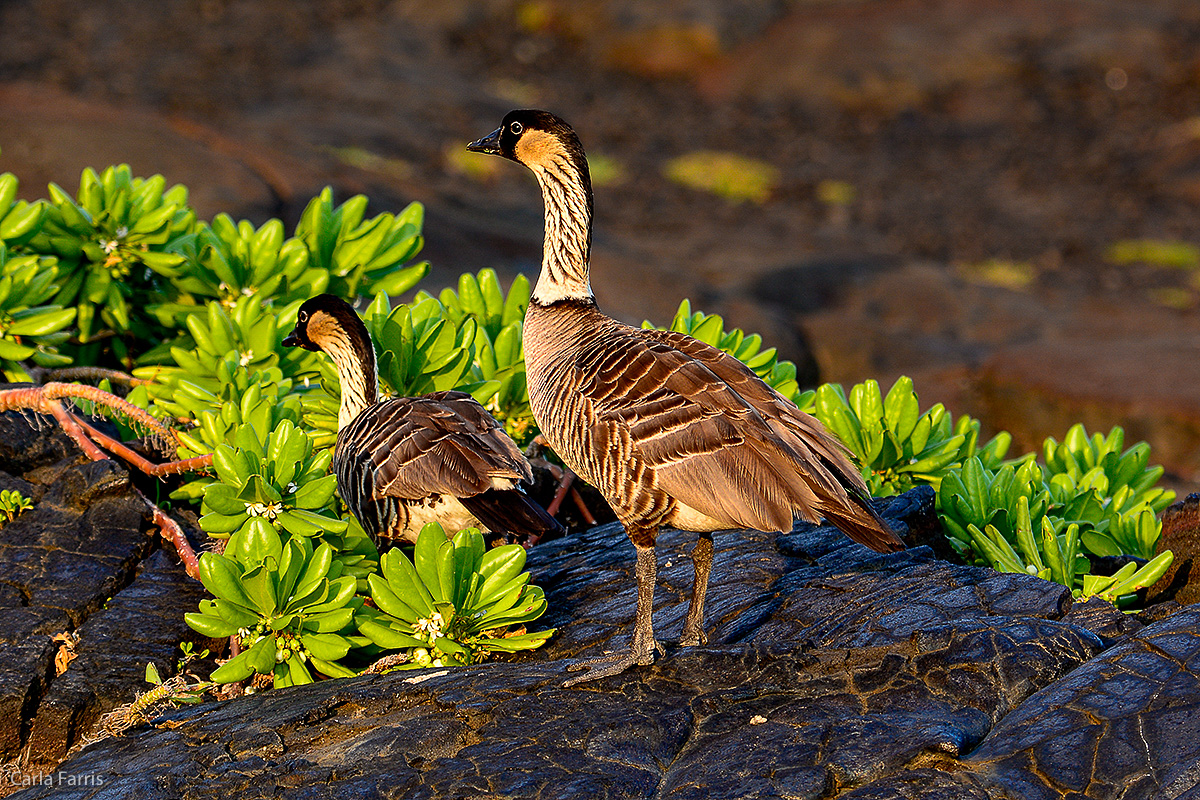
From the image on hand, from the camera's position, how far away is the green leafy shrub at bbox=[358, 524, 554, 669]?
14.7 feet

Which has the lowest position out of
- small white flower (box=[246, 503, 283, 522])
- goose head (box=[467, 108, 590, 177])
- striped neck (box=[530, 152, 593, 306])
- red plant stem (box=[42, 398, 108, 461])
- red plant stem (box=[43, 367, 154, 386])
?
small white flower (box=[246, 503, 283, 522])

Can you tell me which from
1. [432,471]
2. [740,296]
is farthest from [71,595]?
[740,296]

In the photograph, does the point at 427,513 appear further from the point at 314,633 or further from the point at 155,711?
the point at 155,711

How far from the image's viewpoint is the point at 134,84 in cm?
2114

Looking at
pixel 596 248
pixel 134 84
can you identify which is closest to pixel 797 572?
pixel 596 248

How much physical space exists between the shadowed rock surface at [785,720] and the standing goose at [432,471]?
2.70 feet

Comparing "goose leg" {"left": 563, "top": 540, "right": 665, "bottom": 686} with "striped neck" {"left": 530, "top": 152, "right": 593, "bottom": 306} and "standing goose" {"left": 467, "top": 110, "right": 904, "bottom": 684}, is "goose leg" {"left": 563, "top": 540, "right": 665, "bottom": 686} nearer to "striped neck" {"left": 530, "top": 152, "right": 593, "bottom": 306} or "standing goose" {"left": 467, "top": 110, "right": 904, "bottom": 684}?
"standing goose" {"left": 467, "top": 110, "right": 904, "bottom": 684}

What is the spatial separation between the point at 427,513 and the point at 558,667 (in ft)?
4.87

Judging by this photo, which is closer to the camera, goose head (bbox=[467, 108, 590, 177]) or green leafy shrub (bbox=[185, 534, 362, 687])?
green leafy shrub (bbox=[185, 534, 362, 687])

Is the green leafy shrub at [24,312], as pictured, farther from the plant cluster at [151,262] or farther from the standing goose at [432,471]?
the standing goose at [432,471]

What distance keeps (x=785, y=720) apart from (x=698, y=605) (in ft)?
3.05

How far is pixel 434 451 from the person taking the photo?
203 inches

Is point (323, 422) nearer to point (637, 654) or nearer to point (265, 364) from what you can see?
point (265, 364)

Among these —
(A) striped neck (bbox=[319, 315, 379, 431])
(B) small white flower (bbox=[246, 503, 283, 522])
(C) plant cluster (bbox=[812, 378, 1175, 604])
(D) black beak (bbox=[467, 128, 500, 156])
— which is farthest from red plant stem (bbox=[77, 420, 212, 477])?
(C) plant cluster (bbox=[812, 378, 1175, 604])
